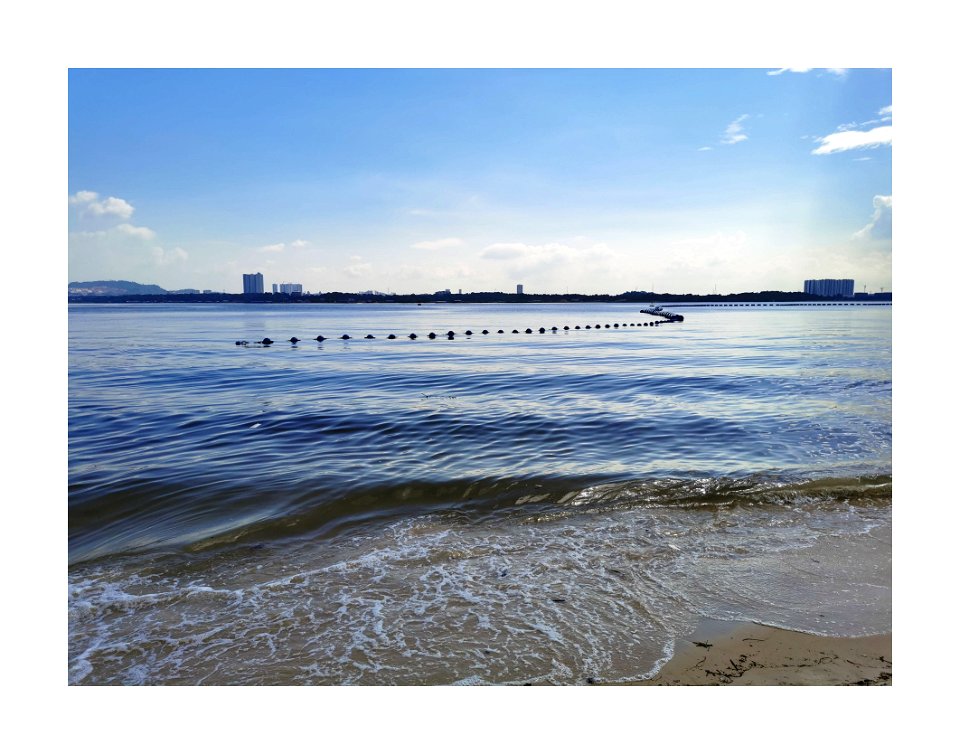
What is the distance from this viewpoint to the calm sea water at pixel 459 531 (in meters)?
3.37

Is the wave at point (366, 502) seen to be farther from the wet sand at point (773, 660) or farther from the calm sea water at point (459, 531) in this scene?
the wet sand at point (773, 660)

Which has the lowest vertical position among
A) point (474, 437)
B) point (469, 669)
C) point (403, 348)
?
point (469, 669)

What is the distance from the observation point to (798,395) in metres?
11.9

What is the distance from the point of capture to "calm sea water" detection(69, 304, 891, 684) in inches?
132

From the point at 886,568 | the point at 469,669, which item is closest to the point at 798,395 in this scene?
the point at 886,568

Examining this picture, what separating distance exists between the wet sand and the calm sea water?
0.11 metres

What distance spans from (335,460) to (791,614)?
5.26 metres

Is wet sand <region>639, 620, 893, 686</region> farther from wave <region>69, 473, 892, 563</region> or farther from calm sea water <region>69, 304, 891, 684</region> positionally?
wave <region>69, 473, 892, 563</region>

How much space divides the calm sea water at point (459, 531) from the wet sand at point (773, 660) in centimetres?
11

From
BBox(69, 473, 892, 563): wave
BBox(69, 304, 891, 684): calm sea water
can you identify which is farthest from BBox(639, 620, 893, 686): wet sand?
BBox(69, 473, 892, 563): wave

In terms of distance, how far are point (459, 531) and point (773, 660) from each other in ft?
8.58

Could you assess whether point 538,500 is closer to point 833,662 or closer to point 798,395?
point 833,662

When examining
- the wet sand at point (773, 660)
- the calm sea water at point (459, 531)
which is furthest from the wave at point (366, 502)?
the wet sand at point (773, 660)

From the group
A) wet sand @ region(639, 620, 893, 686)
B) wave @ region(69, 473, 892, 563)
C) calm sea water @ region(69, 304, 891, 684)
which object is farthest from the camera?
wave @ region(69, 473, 892, 563)
